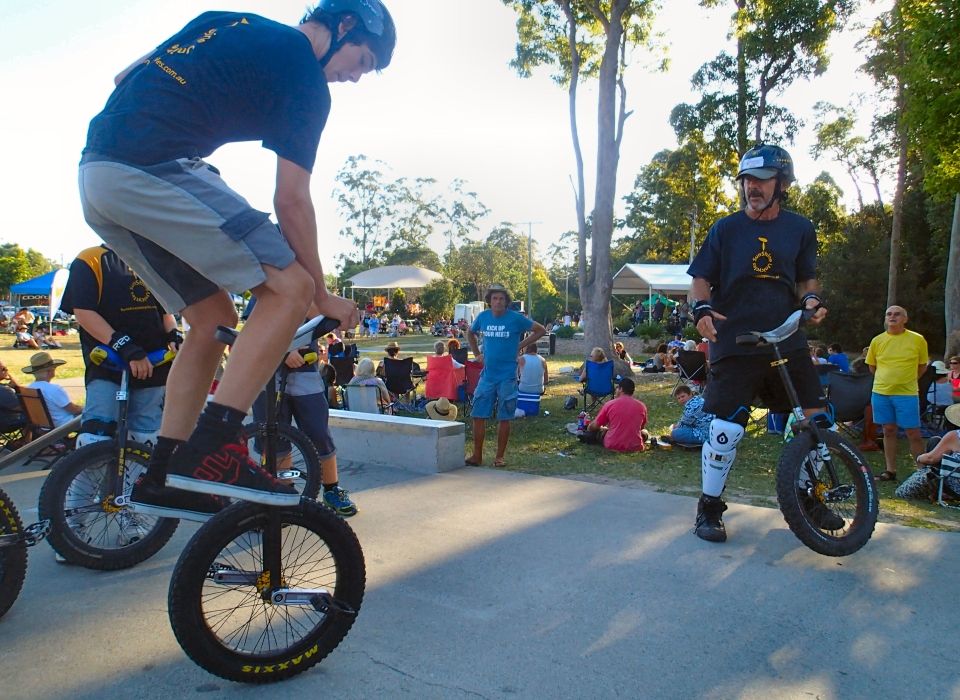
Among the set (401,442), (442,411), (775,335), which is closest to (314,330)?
(775,335)

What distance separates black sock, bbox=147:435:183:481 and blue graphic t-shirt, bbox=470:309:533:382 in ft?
16.9

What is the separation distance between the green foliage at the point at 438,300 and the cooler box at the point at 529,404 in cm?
4042

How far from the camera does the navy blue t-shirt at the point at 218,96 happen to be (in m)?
2.06

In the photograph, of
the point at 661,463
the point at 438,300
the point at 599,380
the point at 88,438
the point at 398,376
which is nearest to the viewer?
the point at 88,438

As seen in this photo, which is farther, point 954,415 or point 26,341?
point 26,341

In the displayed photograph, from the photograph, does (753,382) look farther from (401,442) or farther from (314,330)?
(401,442)

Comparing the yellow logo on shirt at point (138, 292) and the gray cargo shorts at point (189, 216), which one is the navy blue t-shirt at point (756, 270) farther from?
the yellow logo on shirt at point (138, 292)

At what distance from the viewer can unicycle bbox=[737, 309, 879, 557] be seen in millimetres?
3498

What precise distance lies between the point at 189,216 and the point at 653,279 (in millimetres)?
30303

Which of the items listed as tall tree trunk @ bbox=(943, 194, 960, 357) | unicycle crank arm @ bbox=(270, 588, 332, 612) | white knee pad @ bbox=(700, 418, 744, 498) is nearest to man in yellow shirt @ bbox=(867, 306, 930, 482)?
white knee pad @ bbox=(700, 418, 744, 498)

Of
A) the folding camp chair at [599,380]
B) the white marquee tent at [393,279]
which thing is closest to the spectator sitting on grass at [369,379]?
the folding camp chair at [599,380]

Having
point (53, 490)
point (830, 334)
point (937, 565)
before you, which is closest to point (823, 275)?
point (830, 334)

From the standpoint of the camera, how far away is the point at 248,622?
2436 mm

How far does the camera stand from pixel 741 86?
21.9 metres
